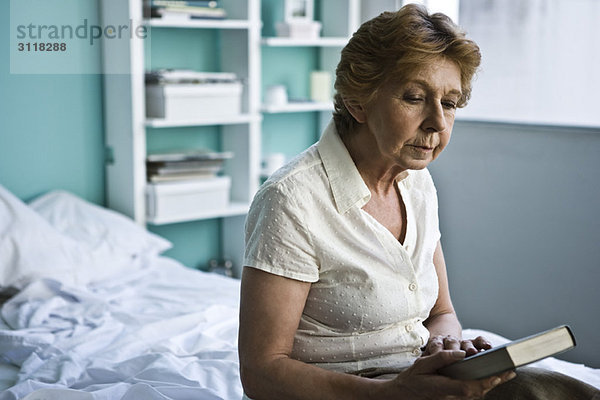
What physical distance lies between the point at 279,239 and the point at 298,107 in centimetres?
223

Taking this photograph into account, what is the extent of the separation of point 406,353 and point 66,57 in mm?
2069

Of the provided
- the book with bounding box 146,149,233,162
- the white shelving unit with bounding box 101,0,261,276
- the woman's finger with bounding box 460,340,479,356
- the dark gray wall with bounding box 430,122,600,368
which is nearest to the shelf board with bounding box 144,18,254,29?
the white shelving unit with bounding box 101,0,261,276

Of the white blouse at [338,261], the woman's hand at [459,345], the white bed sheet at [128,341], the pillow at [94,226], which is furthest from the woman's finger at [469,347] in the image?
the pillow at [94,226]

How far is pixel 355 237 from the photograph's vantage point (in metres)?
1.34

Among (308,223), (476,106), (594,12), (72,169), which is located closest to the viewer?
(308,223)

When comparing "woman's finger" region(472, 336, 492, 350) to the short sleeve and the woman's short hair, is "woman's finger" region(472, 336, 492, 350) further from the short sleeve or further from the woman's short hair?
the woman's short hair

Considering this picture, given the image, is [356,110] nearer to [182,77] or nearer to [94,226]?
[94,226]

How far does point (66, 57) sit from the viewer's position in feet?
9.62

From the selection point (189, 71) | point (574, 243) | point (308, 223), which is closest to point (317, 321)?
point (308, 223)

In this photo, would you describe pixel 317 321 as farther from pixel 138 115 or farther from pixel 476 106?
pixel 476 106

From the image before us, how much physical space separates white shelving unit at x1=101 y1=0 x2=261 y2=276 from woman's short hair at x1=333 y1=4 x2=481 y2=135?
1.69 metres

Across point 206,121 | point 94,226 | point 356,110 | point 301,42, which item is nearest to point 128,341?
point 94,226

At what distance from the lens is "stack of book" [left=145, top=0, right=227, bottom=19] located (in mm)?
2986

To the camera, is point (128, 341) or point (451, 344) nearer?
point (451, 344)
